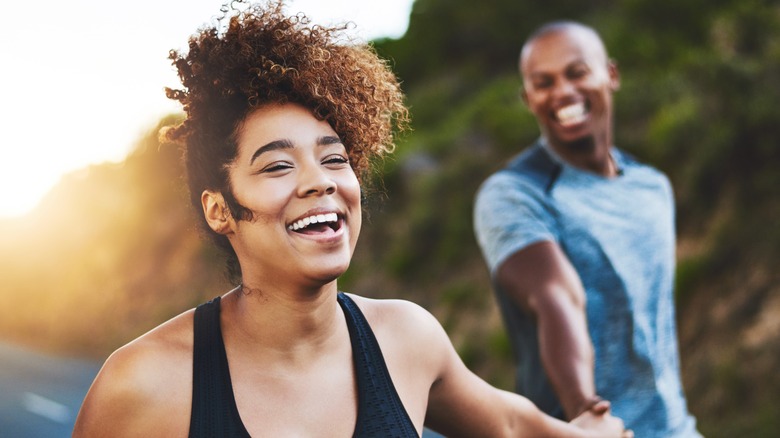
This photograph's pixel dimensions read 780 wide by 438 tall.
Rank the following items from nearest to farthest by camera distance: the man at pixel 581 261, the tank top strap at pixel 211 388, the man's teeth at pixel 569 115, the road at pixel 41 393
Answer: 1. the tank top strap at pixel 211 388
2. the man at pixel 581 261
3. the man's teeth at pixel 569 115
4. the road at pixel 41 393

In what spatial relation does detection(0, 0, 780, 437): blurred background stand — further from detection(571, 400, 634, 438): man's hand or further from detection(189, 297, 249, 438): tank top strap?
detection(571, 400, 634, 438): man's hand

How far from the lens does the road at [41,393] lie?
13.9m

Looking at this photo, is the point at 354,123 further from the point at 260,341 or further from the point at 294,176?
the point at 260,341

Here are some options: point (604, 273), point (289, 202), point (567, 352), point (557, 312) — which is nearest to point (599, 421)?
point (567, 352)

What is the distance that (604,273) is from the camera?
3.26 metres

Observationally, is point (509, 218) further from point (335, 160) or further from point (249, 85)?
point (249, 85)

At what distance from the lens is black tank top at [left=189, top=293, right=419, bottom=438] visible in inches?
77.8

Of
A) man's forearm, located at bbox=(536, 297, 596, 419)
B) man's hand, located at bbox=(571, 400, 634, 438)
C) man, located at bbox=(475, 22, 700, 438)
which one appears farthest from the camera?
man, located at bbox=(475, 22, 700, 438)

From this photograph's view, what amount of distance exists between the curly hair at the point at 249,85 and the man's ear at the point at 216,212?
2 cm

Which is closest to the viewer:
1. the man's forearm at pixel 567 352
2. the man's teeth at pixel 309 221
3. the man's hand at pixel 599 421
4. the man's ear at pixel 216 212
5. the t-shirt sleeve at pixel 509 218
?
the man's teeth at pixel 309 221

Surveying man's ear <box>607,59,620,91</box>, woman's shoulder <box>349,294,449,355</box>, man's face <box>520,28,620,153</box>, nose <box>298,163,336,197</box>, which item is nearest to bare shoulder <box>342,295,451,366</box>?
woman's shoulder <box>349,294,449,355</box>

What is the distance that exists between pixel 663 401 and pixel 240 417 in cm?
179

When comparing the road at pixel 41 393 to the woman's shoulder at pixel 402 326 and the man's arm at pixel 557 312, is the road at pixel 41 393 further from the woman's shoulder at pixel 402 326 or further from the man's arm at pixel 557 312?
the woman's shoulder at pixel 402 326

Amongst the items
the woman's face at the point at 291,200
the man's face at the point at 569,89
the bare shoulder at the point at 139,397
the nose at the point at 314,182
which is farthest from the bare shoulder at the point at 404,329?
the man's face at the point at 569,89
